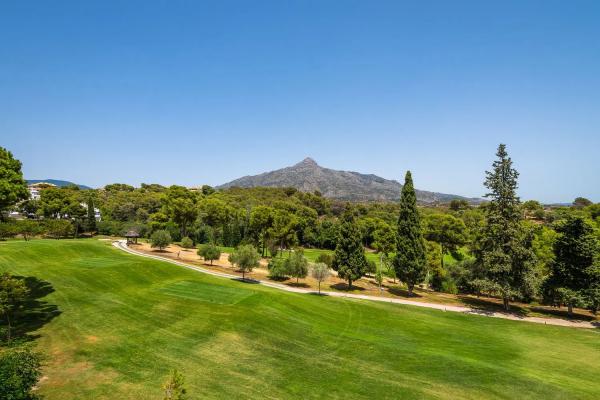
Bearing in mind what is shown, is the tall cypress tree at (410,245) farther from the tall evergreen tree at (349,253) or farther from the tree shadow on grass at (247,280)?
the tree shadow on grass at (247,280)

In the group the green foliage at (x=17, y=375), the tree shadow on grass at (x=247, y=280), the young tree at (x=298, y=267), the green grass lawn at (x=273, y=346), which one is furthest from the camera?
the young tree at (x=298, y=267)

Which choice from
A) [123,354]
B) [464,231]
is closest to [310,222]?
[464,231]

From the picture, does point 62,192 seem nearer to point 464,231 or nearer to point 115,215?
point 115,215

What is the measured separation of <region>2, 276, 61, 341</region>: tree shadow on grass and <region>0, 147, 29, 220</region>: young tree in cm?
801

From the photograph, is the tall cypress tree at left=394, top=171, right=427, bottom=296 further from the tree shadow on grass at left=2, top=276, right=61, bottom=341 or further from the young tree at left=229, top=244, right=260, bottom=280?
the tree shadow on grass at left=2, top=276, right=61, bottom=341

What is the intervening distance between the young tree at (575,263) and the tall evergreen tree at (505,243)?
2.79 metres

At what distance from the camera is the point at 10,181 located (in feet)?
71.3

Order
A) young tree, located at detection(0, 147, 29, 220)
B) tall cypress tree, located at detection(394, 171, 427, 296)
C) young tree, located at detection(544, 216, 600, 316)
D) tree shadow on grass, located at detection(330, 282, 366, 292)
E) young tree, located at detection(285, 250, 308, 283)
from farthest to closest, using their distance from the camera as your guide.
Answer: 1. tree shadow on grass, located at detection(330, 282, 366, 292)
2. young tree, located at detection(285, 250, 308, 283)
3. tall cypress tree, located at detection(394, 171, 427, 296)
4. young tree, located at detection(544, 216, 600, 316)
5. young tree, located at detection(0, 147, 29, 220)

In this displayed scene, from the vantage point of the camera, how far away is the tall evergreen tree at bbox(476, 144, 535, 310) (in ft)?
118

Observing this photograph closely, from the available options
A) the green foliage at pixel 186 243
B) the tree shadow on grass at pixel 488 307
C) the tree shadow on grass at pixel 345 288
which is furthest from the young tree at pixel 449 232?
the green foliage at pixel 186 243

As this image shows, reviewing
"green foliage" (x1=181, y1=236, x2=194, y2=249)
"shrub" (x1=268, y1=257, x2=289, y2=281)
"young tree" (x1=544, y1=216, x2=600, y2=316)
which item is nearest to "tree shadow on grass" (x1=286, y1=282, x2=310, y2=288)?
"shrub" (x1=268, y1=257, x2=289, y2=281)

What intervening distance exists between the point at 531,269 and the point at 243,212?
68.7 meters

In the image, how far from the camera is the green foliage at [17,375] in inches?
424

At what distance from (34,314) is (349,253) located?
1329 inches
